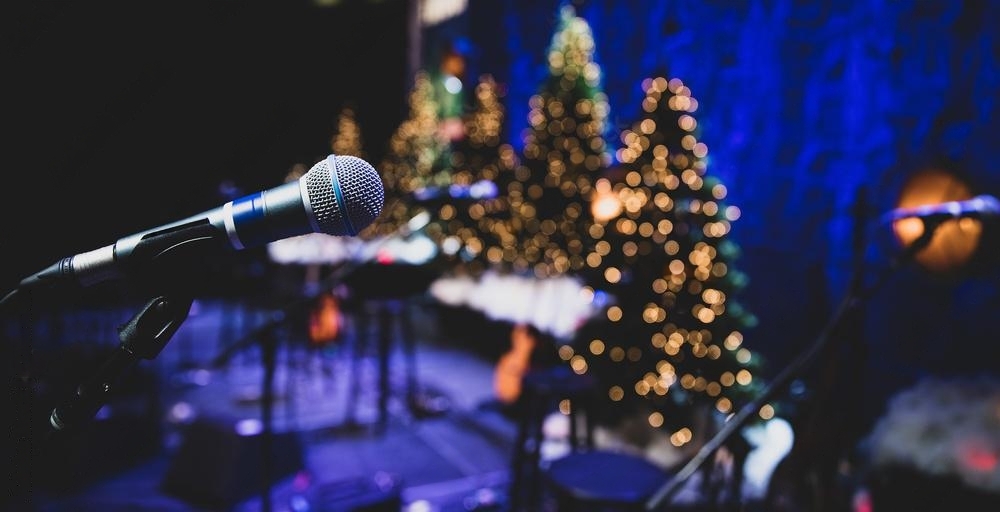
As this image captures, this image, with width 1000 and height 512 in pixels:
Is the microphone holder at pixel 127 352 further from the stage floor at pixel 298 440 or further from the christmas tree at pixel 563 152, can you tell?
the christmas tree at pixel 563 152

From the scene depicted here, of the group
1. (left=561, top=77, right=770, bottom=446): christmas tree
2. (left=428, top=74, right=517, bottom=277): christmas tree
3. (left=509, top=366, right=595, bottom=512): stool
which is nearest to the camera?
(left=509, top=366, right=595, bottom=512): stool

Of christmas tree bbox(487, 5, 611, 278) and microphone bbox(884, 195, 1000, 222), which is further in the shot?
christmas tree bbox(487, 5, 611, 278)

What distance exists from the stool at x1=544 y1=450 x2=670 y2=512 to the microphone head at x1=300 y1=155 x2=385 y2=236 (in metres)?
1.60

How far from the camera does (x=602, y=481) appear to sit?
2.19 meters

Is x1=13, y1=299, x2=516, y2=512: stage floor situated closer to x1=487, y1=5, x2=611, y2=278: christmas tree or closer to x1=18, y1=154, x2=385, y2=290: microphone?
x1=18, y1=154, x2=385, y2=290: microphone

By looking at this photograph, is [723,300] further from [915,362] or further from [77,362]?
[77,362]

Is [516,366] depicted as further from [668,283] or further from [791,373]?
[791,373]


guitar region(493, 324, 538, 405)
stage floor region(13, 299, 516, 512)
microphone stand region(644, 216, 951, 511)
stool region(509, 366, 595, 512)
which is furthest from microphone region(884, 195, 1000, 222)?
guitar region(493, 324, 538, 405)

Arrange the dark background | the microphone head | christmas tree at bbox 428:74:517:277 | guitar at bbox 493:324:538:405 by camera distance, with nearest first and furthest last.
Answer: the microphone head, guitar at bbox 493:324:538:405, the dark background, christmas tree at bbox 428:74:517:277

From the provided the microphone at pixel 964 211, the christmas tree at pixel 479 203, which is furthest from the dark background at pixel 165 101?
the microphone at pixel 964 211

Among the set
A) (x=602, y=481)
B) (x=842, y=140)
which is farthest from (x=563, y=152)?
(x=602, y=481)

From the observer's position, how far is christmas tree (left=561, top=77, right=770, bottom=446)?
3.81 metres

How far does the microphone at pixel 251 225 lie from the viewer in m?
0.87

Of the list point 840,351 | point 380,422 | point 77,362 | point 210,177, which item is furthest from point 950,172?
point 210,177
